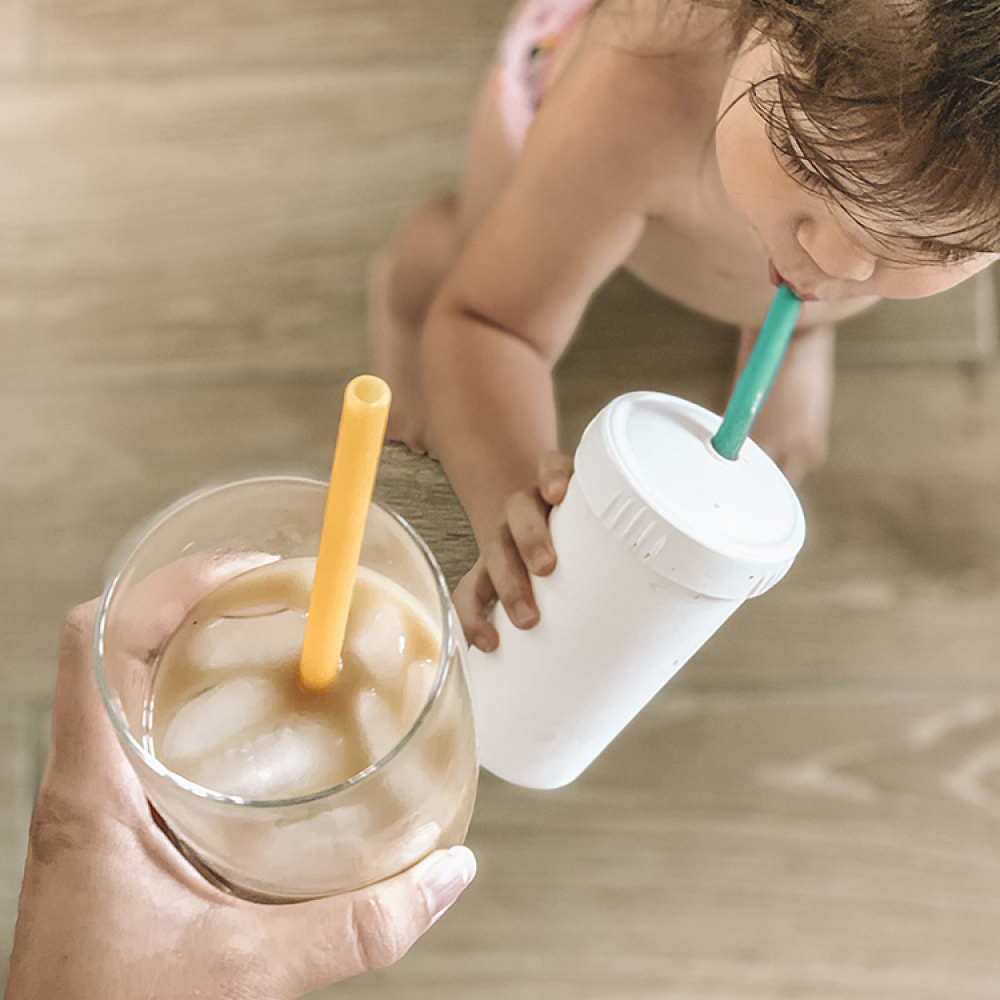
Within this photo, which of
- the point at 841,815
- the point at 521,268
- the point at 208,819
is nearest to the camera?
the point at 208,819

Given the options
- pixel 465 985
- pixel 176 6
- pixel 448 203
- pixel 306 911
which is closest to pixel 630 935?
pixel 465 985

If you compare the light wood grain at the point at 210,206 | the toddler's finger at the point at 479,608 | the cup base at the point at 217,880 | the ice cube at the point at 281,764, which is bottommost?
the light wood grain at the point at 210,206

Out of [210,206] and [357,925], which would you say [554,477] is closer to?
[357,925]

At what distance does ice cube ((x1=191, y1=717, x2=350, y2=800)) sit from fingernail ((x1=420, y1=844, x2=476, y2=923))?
77 millimetres

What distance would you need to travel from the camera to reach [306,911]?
352 millimetres

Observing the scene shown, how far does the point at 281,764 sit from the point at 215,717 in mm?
25

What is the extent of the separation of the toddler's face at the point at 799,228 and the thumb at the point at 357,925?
24 cm

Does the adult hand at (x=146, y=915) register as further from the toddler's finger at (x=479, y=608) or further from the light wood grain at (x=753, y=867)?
the light wood grain at (x=753, y=867)

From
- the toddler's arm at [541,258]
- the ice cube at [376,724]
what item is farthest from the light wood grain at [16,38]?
the ice cube at [376,724]

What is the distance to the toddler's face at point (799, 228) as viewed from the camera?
0.39 meters

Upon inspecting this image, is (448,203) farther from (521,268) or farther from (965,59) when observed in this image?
(965,59)

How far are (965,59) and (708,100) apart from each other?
0.20 metres

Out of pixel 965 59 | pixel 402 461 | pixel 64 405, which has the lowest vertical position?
pixel 64 405

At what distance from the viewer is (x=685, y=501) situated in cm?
32
